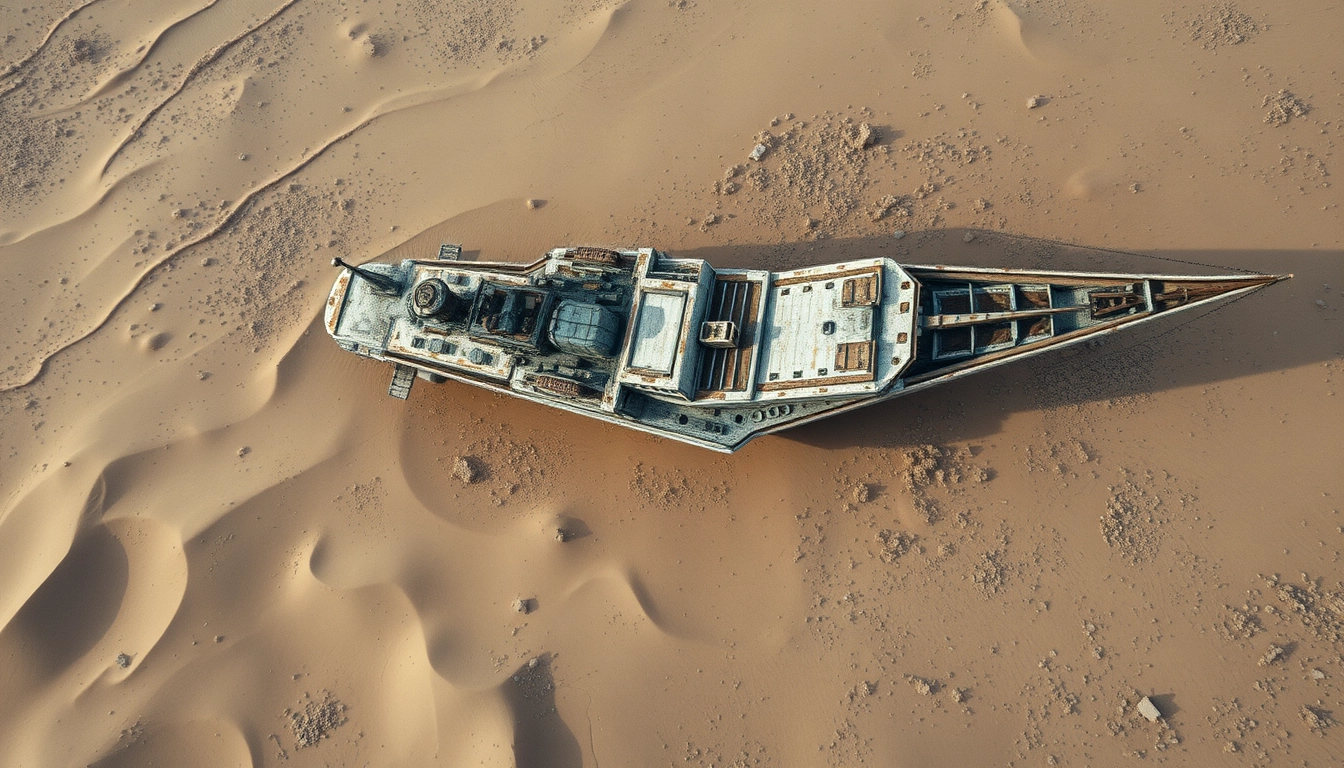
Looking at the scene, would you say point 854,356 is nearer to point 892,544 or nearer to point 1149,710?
point 892,544

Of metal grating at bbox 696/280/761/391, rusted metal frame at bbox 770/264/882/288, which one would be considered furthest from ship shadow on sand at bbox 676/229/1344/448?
rusted metal frame at bbox 770/264/882/288

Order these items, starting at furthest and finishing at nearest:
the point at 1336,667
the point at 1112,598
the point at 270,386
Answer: the point at 270,386, the point at 1112,598, the point at 1336,667

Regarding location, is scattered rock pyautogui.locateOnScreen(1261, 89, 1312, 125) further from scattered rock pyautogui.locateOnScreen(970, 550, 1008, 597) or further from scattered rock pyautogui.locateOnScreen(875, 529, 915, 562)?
scattered rock pyautogui.locateOnScreen(875, 529, 915, 562)

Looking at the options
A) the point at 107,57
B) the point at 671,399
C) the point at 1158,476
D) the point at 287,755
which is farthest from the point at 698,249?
the point at 107,57

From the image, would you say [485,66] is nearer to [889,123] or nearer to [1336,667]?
[889,123]

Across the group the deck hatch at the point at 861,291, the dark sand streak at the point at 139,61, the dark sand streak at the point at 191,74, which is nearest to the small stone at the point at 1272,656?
the deck hatch at the point at 861,291

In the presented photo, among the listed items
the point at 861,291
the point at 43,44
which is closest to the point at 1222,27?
the point at 861,291
